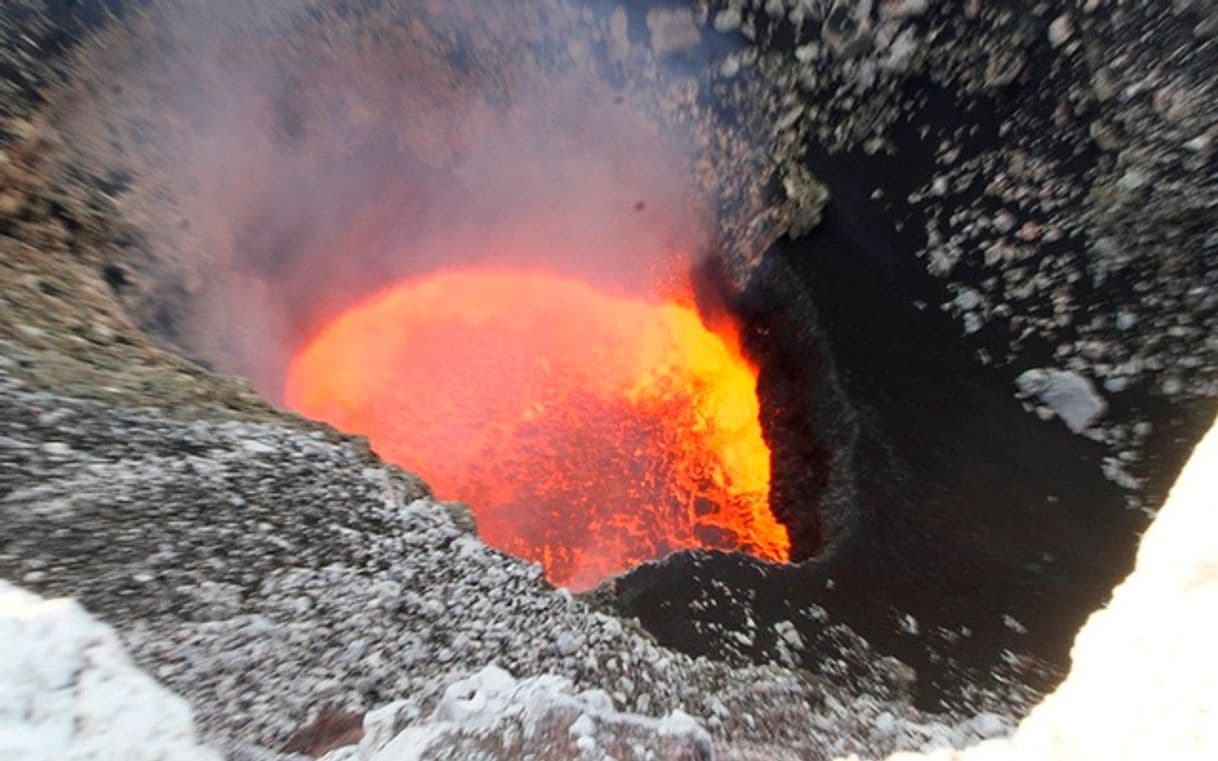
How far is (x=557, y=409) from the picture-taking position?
5.62 m

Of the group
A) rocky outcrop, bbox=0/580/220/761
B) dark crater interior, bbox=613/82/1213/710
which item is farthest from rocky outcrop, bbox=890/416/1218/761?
rocky outcrop, bbox=0/580/220/761

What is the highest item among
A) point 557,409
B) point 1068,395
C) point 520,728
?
point 557,409

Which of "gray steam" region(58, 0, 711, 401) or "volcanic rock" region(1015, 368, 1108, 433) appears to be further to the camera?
"gray steam" region(58, 0, 711, 401)

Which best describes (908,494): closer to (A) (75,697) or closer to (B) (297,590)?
(B) (297,590)

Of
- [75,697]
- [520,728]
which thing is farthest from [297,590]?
[520,728]

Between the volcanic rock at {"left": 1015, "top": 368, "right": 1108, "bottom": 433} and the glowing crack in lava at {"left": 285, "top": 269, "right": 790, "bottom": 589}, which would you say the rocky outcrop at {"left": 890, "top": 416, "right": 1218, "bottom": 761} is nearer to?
the volcanic rock at {"left": 1015, "top": 368, "right": 1108, "bottom": 433}

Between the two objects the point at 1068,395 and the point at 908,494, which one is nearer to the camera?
the point at 1068,395

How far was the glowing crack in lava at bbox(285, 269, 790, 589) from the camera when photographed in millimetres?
4961

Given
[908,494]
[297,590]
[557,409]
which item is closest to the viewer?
[297,590]

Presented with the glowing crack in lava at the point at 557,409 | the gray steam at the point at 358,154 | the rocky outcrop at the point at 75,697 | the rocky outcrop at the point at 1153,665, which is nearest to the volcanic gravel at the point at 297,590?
the rocky outcrop at the point at 75,697

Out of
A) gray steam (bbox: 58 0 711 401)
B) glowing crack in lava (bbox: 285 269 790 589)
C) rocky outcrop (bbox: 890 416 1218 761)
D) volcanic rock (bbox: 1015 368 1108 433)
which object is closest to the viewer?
rocky outcrop (bbox: 890 416 1218 761)

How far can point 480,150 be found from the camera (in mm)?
5621

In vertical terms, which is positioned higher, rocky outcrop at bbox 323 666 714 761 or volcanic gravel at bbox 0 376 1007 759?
volcanic gravel at bbox 0 376 1007 759

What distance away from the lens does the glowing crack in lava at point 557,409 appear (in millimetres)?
4961
